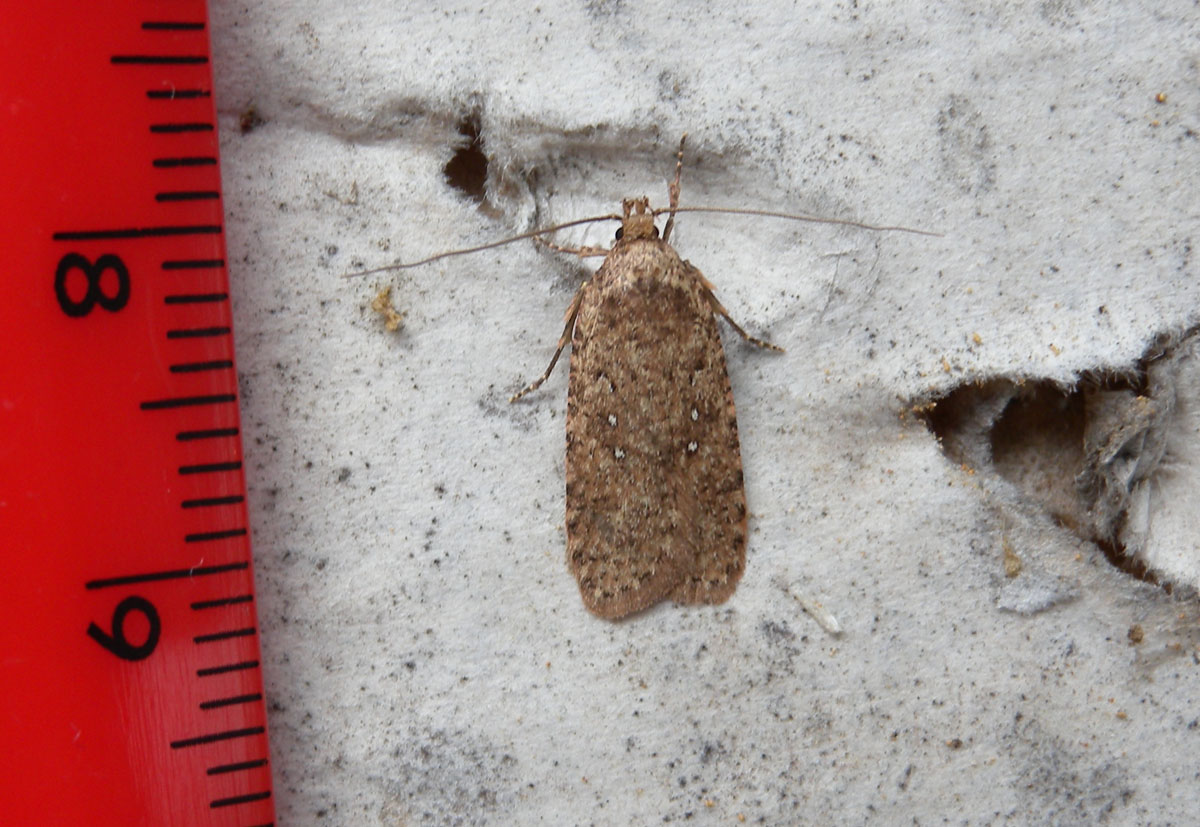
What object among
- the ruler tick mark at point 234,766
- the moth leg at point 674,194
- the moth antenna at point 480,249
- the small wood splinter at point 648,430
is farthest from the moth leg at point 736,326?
the ruler tick mark at point 234,766

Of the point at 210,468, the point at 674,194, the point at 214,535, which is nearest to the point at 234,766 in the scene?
the point at 214,535

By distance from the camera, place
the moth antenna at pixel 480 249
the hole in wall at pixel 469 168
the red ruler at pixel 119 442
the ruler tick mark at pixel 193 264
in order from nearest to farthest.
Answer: the red ruler at pixel 119 442 < the ruler tick mark at pixel 193 264 < the moth antenna at pixel 480 249 < the hole in wall at pixel 469 168

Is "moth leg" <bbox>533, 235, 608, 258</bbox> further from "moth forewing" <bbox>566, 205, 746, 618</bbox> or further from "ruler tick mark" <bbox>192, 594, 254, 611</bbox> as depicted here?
"ruler tick mark" <bbox>192, 594, 254, 611</bbox>

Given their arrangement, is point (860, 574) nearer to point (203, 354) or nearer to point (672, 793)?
point (672, 793)

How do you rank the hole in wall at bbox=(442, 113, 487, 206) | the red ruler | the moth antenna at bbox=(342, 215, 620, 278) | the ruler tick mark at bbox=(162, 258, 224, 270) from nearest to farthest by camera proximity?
the red ruler
the ruler tick mark at bbox=(162, 258, 224, 270)
the moth antenna at bbox=(342, 215, 620, 278)
the hole in wall at bbox=(442, 113, 487, 206)

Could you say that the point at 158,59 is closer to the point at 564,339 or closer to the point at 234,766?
the point at 564,339

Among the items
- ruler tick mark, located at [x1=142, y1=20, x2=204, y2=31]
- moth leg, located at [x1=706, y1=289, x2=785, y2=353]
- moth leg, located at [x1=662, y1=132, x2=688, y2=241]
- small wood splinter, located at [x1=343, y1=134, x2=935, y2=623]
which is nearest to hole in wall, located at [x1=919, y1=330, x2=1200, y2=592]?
moth leg, located at [x1=706, y1=289, x2=785, y2=353]

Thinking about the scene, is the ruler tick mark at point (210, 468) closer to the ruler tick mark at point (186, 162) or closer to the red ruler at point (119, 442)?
the red ruler at point (119, 442)

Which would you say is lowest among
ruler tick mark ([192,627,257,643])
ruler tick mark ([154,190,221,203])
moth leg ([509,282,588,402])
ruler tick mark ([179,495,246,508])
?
ruler tick mark ([192,627,257,643])
